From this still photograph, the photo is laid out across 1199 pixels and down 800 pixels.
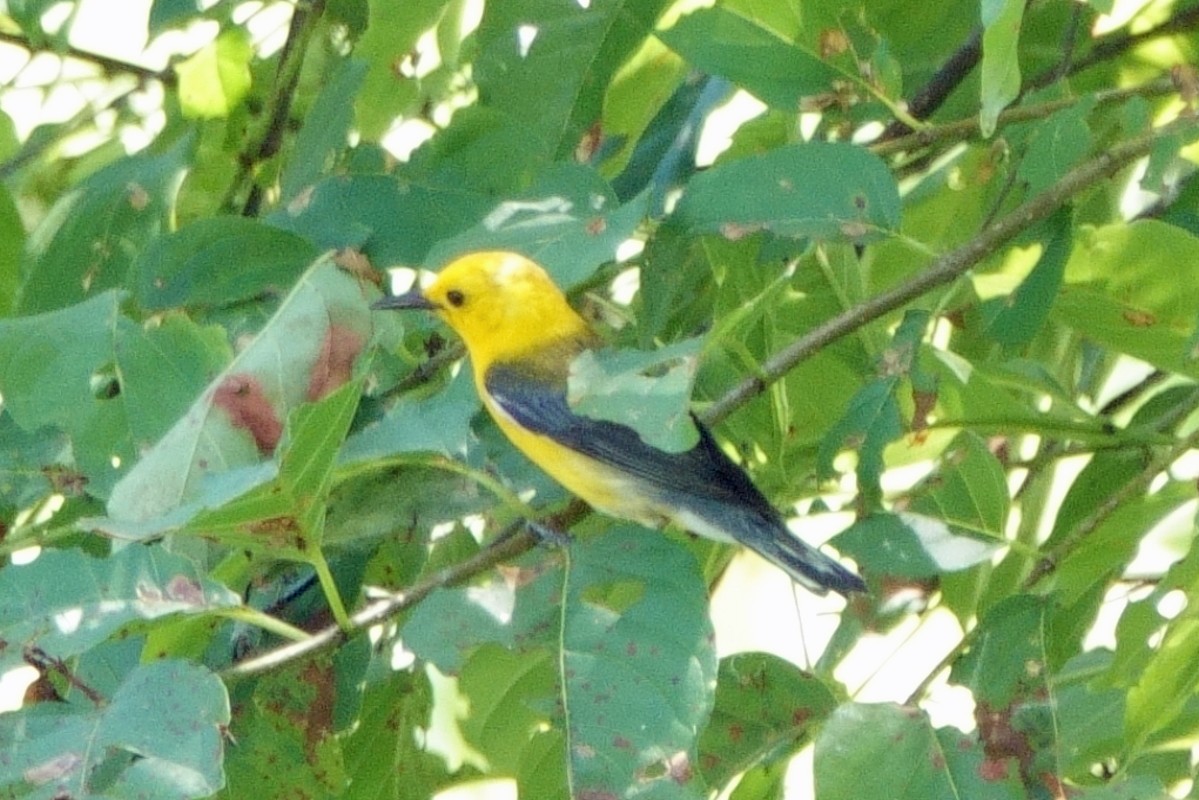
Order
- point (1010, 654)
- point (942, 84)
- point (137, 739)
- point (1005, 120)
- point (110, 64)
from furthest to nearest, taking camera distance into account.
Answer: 1. point (110, 64)
2. point (942, 84)
3. point (1005, 120)
4. point (1010, 654)
5. point (137, 739)

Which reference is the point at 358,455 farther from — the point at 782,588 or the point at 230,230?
the point at 782,588

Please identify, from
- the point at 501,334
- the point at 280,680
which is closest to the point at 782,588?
the point at 501,334

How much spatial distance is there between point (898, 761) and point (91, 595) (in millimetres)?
1023

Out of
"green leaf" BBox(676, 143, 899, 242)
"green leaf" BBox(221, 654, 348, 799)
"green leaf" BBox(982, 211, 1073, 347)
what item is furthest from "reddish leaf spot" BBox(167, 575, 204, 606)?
"green leaf" BBox(982, 211, 1073, 347)

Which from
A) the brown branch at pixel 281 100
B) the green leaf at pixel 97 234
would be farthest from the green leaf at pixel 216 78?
the green leaf at pixel 97 234

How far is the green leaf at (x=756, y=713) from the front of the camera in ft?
8.20

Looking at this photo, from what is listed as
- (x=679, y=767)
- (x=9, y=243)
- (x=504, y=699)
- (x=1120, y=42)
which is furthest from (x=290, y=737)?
(x=1120, y=42)

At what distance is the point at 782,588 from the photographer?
450 cm

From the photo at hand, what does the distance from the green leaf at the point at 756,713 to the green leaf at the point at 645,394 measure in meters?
0.61

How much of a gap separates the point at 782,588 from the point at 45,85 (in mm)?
2177

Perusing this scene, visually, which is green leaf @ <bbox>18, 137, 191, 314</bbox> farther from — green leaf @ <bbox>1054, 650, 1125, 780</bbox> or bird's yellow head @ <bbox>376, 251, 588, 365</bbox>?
green leaf @ <bbox>1054, 650, 1125, 780</bbox>

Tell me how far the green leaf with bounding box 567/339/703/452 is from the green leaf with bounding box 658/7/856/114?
562 millimetres

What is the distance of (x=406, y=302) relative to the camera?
3.06m

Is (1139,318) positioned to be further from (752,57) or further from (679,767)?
(679,767)
